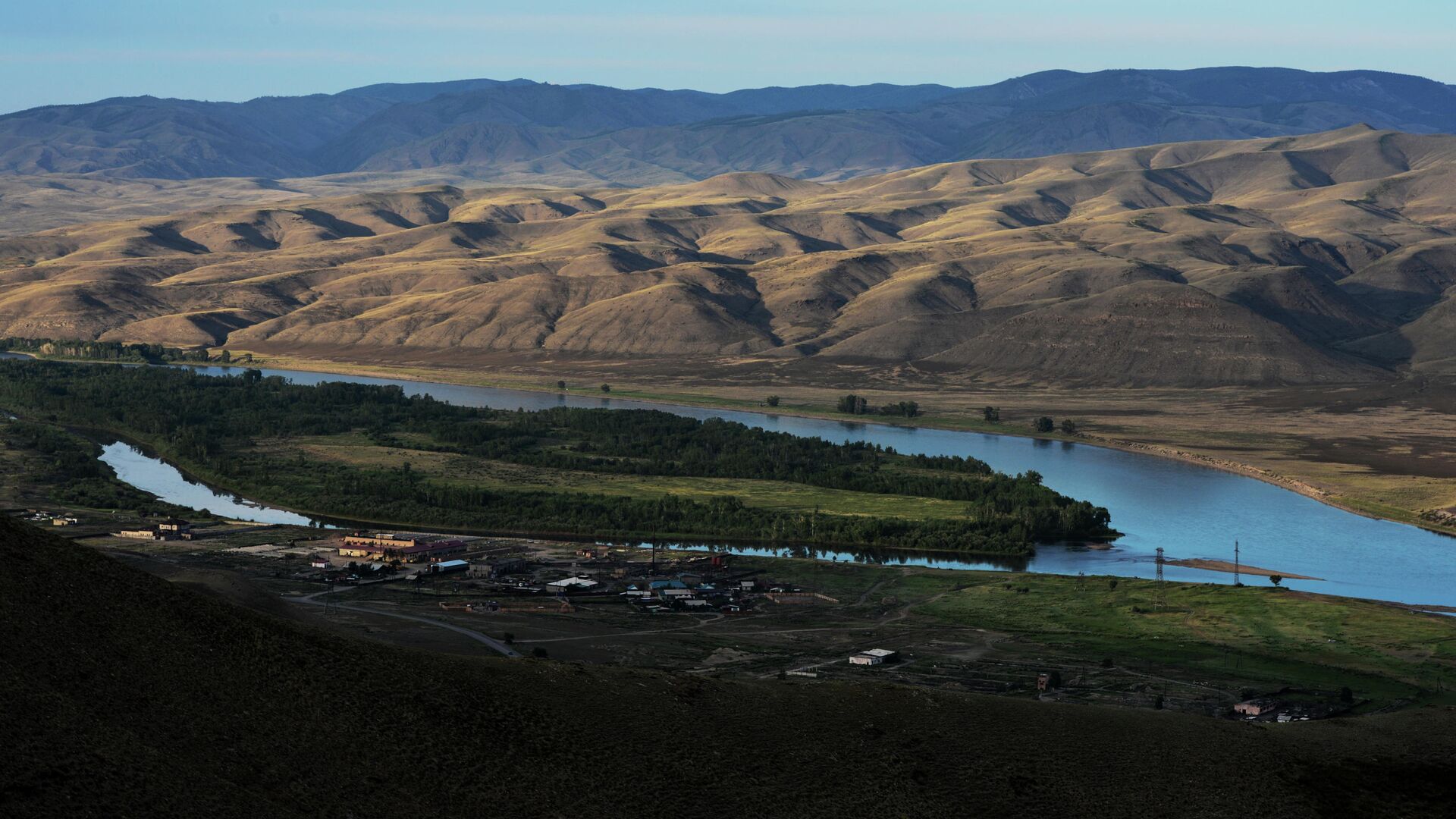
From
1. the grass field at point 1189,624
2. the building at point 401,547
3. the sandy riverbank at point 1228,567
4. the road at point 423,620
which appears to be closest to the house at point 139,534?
the building at point 401,547

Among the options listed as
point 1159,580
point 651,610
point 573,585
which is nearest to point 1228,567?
point 1159,580

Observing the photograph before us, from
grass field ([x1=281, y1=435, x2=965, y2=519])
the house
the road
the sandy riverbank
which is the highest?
grass field ([x1=281, y1=435, x2=965, y2=519])

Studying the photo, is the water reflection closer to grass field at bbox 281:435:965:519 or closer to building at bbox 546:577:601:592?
grass field at bbox 281:435:965:519

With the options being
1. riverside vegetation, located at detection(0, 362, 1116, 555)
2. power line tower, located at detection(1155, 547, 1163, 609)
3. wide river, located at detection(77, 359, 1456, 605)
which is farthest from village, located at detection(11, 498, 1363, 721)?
wide river, located at detection(77, 359, 1456, 605)

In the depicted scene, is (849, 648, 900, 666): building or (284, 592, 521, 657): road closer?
(284, 592, 521, 657): road

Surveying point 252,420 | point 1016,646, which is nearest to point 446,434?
point 252,420

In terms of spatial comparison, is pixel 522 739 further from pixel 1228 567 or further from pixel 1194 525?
pixel 1194 525

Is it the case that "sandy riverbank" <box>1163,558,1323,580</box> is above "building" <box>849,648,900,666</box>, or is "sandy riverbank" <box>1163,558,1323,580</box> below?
below

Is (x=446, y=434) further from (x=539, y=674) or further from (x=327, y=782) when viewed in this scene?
(x=327, y=782)
